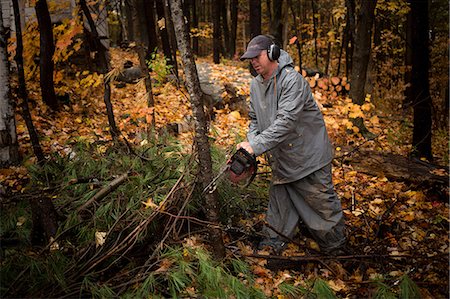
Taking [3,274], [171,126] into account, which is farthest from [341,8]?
[3,274]

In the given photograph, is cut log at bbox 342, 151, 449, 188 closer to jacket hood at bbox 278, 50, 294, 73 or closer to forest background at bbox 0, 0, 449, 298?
forest background at bbox 0, 0, 449, 298

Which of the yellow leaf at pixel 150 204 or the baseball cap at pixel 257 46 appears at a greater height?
the baseball cap at pixel 257 46

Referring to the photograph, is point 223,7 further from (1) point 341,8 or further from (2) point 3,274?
(2) point 3,274

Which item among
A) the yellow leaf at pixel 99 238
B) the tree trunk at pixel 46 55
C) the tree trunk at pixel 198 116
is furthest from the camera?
the tree trunk at pixel 46 55

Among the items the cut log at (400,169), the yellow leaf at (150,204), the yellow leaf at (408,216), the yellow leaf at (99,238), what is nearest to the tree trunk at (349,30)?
the cut log at (400,169)

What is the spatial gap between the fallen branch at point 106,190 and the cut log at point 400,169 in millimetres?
3863

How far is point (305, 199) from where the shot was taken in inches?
143

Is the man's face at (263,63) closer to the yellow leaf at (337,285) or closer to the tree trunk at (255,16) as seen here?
the yellow leaf at (337,285)

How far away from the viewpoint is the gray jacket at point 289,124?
315 cm

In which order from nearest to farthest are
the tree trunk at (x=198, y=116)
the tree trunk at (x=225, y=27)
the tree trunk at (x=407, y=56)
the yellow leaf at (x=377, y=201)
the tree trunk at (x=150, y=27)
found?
the tree trunk at (x=198, y=116)
the yellow leaf at (x=377, y=201)
the tree trunk at (x=407, y=56)
the tree trunk at (x=150, y=27)
the tree trunk at (x=225, y=27)

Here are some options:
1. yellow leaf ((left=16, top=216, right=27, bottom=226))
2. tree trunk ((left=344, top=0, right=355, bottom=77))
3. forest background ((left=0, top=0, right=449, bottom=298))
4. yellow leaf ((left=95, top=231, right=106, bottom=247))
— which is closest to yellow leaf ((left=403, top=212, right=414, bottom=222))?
forest background ((left=0, top=0, right=449, bottom=298))

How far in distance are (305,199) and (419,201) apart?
2085mm

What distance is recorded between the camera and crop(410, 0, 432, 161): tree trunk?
6.07 m

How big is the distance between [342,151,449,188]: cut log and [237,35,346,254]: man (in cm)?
224
